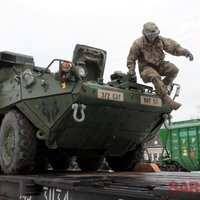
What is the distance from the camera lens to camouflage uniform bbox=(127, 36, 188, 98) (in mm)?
5707

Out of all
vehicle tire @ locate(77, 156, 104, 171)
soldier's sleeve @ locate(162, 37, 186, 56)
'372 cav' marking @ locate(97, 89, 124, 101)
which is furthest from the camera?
vehicle tire @ locate(77, 156, 104, 171)

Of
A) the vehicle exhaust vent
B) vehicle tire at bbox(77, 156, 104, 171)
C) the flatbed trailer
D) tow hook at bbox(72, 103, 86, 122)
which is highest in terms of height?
the vehicle exhaust vent

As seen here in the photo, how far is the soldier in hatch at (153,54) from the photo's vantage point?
18.3 ft

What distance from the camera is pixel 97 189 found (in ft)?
10.6

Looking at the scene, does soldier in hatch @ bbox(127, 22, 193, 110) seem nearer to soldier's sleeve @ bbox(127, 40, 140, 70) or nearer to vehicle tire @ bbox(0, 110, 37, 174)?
soldier's sleeve @ bbox(127, 40, 140, 70)

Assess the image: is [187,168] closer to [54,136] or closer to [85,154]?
[85,154]

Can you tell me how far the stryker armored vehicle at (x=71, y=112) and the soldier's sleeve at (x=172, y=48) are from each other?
0.73 metres

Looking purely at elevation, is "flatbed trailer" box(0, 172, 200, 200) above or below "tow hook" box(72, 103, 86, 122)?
below

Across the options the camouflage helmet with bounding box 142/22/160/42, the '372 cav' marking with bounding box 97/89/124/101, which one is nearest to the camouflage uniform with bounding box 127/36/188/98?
the camouflage helmet with bounding box 142/22/160/42

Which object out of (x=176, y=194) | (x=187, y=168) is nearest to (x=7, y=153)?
(x=176, y=194)

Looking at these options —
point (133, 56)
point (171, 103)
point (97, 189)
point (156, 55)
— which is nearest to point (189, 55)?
point (156, 55)

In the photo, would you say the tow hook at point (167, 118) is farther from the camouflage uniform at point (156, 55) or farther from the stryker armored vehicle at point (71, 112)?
the camouflage uniform at point (156, 55)

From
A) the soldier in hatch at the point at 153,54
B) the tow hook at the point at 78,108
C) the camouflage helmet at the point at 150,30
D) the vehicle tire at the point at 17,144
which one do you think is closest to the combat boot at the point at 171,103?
the soldier in hatch at the point at 153,54

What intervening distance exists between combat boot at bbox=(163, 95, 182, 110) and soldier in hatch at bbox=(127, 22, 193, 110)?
1.25 ft
